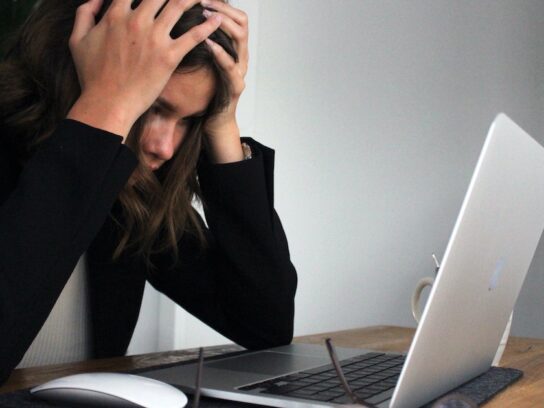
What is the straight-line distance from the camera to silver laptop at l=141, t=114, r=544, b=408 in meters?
0.61

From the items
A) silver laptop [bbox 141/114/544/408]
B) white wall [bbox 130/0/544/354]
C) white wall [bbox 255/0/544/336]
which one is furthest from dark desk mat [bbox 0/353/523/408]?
white wall [bbox 255/0/544/336]

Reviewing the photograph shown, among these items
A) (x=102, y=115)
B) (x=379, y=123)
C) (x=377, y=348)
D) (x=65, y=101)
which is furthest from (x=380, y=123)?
(x=102, y=115)

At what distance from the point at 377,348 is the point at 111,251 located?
44 centimetres

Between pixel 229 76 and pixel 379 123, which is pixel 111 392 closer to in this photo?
pixel 229 76

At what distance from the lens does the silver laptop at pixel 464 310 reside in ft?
2.01

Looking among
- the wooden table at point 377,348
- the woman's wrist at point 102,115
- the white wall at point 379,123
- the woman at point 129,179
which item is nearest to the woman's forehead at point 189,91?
the woman at point 129,179

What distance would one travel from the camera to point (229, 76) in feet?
3.52

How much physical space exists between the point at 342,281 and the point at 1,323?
2.07 metres

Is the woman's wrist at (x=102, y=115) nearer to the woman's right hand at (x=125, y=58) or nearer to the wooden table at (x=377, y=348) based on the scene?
the woman's right hand at (x=125, y=58)

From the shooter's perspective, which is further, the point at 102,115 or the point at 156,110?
the point at 156,110

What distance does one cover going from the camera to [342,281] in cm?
277

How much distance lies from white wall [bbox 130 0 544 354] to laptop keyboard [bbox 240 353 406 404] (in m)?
1.39

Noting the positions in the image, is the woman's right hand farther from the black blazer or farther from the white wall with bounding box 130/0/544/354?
the white wall with bounding box 130/0/544/354

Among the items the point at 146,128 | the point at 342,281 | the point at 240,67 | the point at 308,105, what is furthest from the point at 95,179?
the point at 342,281
